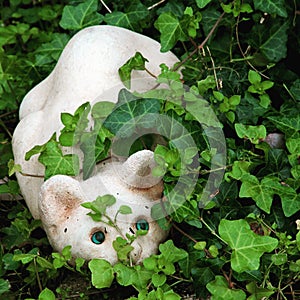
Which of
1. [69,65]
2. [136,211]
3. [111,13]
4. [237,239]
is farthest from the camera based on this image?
[111,13]

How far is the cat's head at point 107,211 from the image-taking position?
2.04 m

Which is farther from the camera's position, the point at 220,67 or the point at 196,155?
the point at 220,67

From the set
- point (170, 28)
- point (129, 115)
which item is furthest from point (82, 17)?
point (129, 115)

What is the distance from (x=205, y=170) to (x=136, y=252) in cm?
34

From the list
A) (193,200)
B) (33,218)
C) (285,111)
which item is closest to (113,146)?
(193,200)

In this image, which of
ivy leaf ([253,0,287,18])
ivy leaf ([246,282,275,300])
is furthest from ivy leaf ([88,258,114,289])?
ivy leaf ([253,0,287,18])

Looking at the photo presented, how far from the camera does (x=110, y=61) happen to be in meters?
2.36

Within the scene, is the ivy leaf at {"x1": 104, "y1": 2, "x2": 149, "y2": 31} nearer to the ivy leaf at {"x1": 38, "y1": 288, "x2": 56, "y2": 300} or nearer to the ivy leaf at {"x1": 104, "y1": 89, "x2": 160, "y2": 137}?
the ivy leaf at {"x1": 104, "y1": 89, "x2": 160, "y2": 137}

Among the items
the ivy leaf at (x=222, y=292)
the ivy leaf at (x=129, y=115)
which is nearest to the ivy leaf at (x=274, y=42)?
the ivy leaf at (x=129, y=115)

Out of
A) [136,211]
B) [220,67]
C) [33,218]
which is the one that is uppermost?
[220,67]

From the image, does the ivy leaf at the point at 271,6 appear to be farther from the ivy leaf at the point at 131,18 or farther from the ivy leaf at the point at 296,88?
the ivy leaf at the point at 131,18

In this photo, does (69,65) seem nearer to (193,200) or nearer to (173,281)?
(193,200)

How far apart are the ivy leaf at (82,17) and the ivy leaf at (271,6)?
2.21 ft

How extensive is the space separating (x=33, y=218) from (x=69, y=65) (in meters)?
0.56
